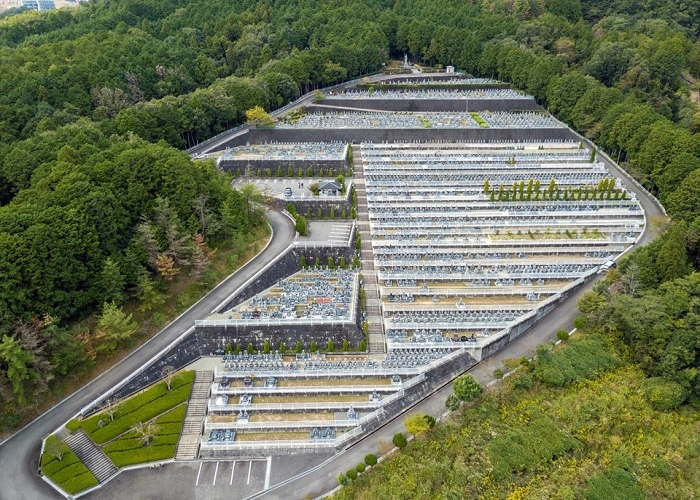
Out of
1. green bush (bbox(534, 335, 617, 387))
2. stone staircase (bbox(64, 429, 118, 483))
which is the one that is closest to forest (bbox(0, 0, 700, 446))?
green bush (bbox(534, 335, 617, 387))

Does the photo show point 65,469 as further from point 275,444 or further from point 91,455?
point 275,444

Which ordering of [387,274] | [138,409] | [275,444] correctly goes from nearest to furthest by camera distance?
[275,444]
[138,409]
[387,274]

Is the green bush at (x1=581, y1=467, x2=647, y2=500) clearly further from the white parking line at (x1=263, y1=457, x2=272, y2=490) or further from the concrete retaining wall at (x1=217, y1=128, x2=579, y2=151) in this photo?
the concrete retaining wall at (x1=217, y1=128, x2=579, y2=151)

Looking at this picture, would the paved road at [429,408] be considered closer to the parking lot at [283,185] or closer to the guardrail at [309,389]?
the guardrail at [309,389]

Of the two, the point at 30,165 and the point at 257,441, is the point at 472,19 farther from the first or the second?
the point at 257,441

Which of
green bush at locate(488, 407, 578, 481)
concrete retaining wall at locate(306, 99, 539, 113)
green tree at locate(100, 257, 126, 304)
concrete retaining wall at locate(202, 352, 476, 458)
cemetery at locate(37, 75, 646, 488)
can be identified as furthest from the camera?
concrete retaining wall at locate(306, 99, 539, 113)

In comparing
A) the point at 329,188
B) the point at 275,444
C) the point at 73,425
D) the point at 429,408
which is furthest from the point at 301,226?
the point at 73,425
